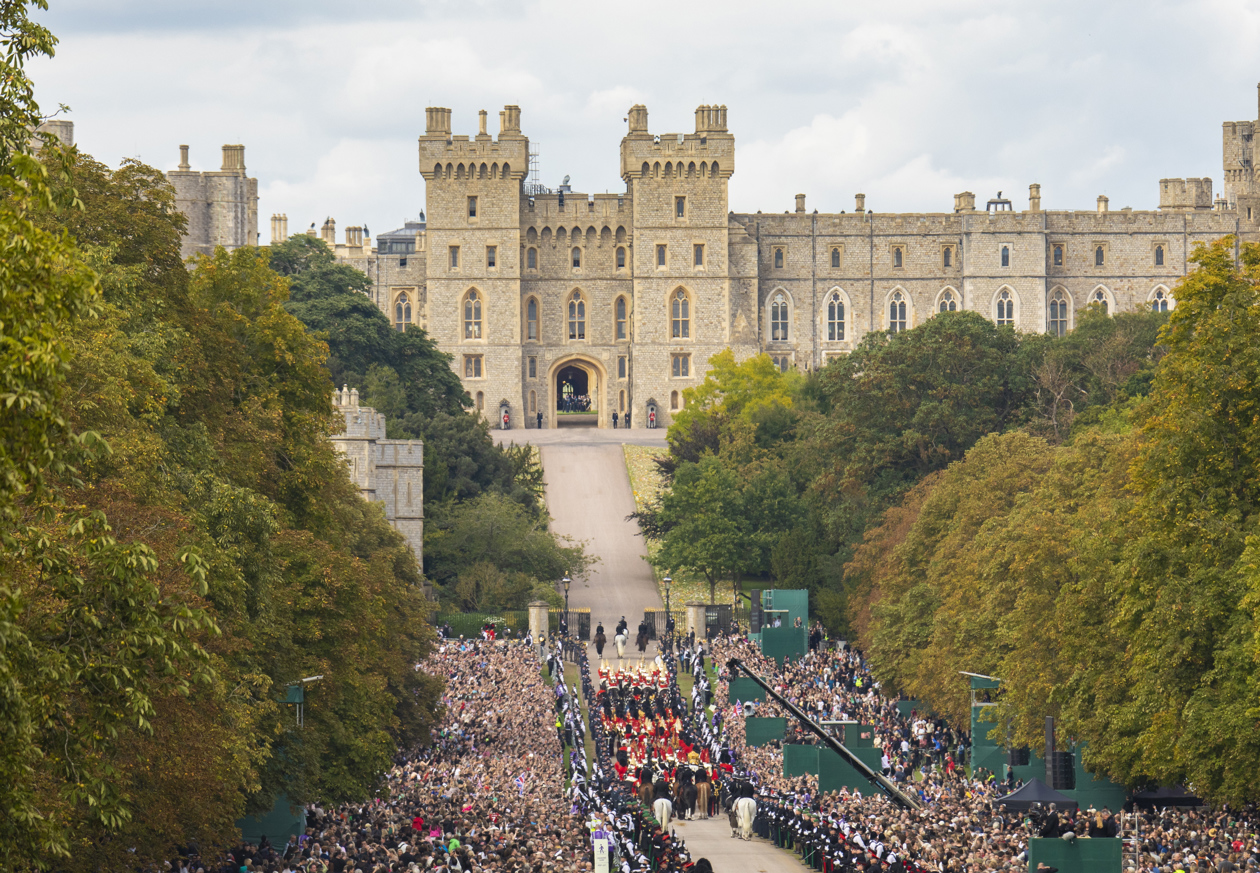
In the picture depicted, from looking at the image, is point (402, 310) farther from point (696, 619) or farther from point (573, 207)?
point (696, 619)

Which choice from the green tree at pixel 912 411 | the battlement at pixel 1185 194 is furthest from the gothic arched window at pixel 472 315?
the battlement at pixel 1185 194

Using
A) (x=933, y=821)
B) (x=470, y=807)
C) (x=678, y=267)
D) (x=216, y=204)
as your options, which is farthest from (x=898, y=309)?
(x=933, y=821)

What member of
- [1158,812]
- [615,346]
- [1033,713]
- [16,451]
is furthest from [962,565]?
[615,346]

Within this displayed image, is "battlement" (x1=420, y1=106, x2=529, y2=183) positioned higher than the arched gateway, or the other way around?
"battlement" (x1=420, y1=106, x2=529, y2=183)

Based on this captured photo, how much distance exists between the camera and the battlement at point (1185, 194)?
8806cm

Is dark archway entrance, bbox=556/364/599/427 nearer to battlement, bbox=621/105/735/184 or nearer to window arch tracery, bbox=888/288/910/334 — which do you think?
battlement, bbox=621/105/735/184

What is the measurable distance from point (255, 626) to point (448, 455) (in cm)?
3466

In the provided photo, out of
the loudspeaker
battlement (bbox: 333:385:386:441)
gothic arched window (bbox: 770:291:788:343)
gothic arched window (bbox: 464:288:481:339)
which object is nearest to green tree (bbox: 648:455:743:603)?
battlement (bbox: 333:385:386:441)

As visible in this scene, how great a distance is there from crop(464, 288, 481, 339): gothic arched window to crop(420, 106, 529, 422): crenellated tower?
0.05 m

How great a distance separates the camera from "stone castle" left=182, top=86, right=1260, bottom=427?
3066 inches

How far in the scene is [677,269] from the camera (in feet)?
256

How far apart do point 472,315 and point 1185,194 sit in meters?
37.7

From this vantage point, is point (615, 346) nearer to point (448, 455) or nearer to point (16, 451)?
point (448, 455)

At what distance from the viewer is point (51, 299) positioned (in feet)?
29.6
